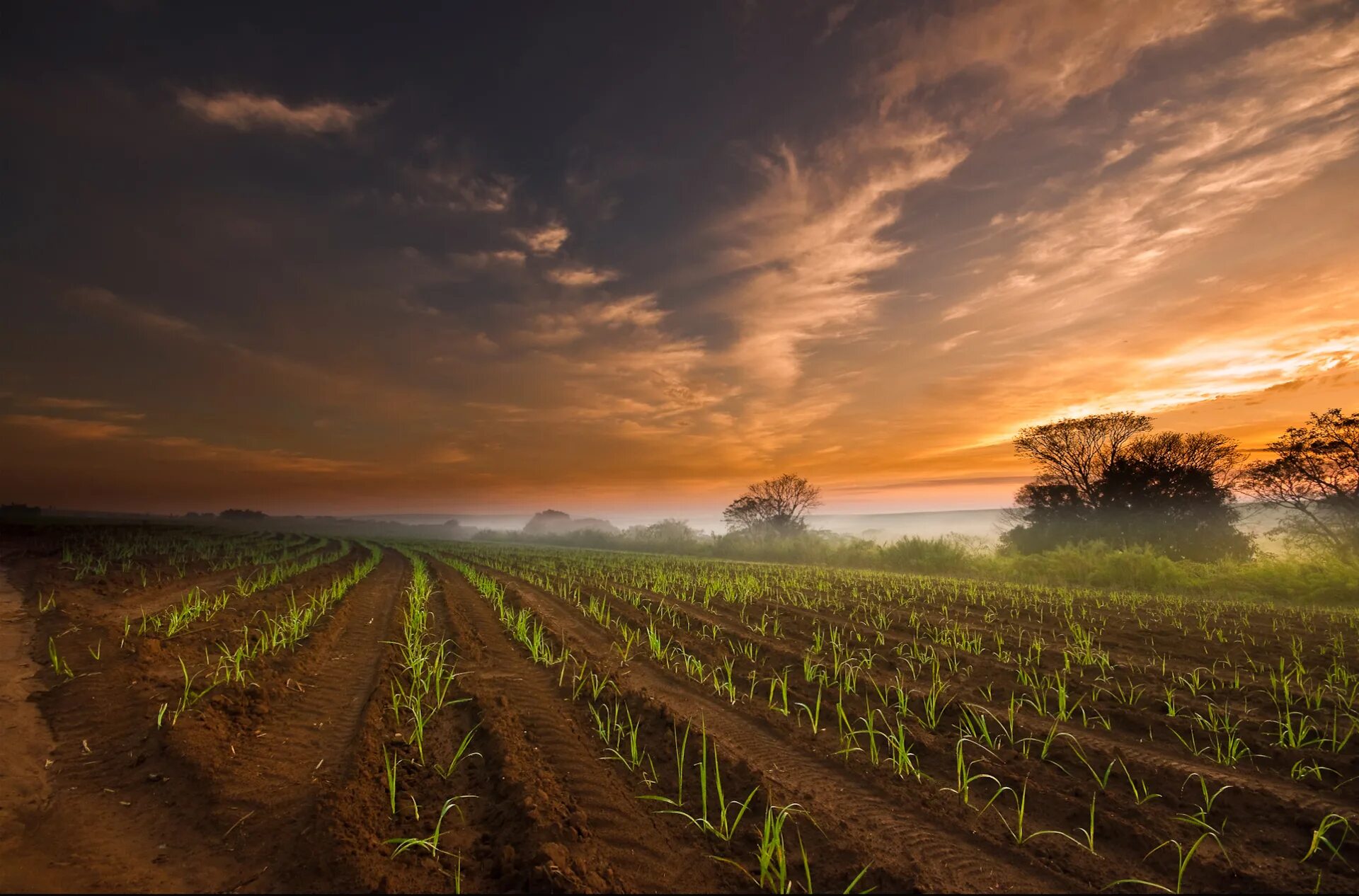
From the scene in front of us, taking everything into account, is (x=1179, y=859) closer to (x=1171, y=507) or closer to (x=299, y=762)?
(x=299, y=762)

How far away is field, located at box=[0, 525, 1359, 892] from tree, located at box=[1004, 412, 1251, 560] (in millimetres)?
20117

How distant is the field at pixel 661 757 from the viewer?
3021mm

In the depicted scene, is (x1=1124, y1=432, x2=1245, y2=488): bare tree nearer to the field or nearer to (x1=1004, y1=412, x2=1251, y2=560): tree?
(x1=1004, y1=412, x2=1251, y2=560): tree

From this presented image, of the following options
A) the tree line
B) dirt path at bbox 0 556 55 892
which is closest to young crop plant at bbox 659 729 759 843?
dirt path at bbox 0 556 55 892

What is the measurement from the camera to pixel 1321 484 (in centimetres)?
2066

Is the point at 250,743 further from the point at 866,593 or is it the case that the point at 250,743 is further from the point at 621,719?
the point at 866,593

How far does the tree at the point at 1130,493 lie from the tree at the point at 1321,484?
2.11m

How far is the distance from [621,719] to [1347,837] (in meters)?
5.39

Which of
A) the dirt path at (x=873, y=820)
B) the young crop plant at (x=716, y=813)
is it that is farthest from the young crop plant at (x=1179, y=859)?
the young crop plant at (x=716, y=813)

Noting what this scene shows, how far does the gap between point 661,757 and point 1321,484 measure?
30.8 m

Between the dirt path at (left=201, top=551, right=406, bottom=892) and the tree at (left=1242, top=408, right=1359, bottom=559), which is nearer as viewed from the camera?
the dirt path at (left=201, top=551, right=406, bottom=892)

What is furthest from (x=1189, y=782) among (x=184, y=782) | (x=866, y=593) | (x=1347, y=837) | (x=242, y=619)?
(x=242, y=619)

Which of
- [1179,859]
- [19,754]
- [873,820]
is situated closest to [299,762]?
[19,754]

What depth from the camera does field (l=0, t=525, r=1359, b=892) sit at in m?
3.02
